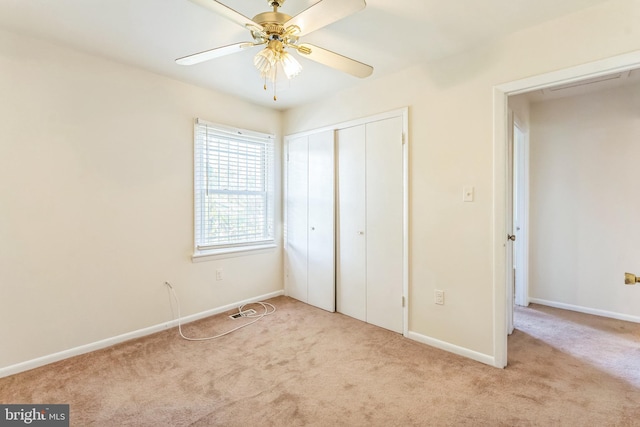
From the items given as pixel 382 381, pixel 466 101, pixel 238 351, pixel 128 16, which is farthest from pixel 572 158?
pixel 128 16

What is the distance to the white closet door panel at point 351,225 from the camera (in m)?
3.00

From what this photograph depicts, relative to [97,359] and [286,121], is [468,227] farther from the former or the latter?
[97,359]

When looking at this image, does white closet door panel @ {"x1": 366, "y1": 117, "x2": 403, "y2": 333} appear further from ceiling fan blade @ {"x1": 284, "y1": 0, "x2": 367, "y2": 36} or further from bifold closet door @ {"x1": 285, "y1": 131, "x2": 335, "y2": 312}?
ceiling fan blade @ {"x1": 284, "y1": 0, "x2": 367, "y2": 36}

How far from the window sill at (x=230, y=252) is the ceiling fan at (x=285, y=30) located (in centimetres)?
188

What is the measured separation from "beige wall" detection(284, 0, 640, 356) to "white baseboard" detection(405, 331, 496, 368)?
0.11ft

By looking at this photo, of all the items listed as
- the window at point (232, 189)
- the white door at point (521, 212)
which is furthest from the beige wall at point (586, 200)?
the window at point (232, 189)

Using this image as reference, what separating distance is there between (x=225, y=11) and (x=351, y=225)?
2169mm

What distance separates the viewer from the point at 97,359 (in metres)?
2.26

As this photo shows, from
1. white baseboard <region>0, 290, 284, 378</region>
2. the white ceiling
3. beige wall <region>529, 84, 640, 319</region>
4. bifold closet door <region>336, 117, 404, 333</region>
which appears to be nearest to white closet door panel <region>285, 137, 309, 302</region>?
bifold closet door <region>336, 117, 404, 333</region>

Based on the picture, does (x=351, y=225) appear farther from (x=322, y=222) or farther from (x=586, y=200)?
(x=586, y=200)

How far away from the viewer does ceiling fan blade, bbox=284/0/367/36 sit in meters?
1.27

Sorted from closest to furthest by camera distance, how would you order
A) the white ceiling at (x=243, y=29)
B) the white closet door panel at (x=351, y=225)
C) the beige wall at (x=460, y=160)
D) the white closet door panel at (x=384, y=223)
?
the white ceiling at (x=243, y=29) → the beige wall at (x=460, y=160) → the white closet door panel at (x=384, y=223) → the white closet door panel at (x=351, y=225)

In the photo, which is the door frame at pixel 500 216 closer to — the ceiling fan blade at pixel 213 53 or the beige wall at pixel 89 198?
the ceiling fan blade at pixel 213 53

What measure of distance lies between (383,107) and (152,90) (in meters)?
2.10
